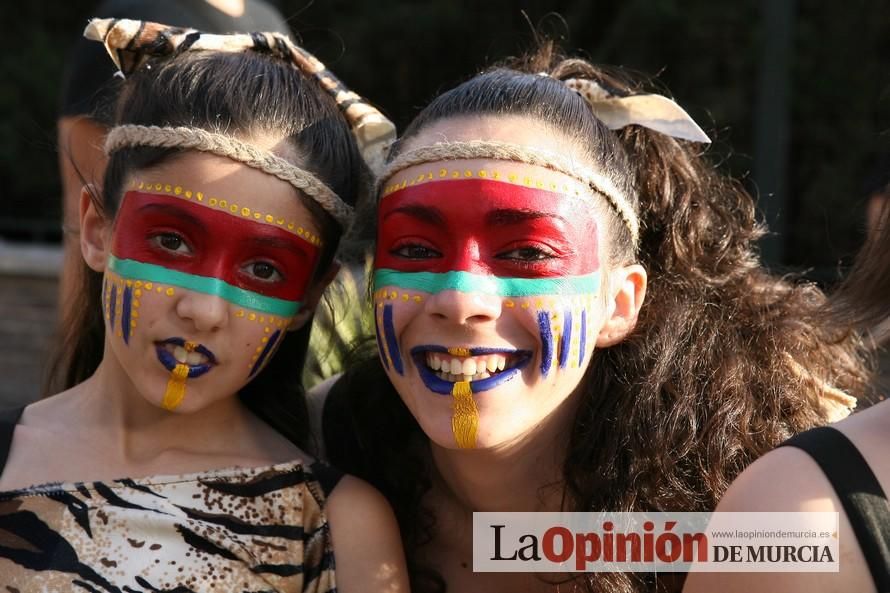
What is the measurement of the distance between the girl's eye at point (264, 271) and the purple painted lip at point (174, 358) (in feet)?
0.57

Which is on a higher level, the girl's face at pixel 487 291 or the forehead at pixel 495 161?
the forehead at pixel 495 161

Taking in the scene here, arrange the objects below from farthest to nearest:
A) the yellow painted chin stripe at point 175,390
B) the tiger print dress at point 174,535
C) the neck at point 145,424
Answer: the neck at point 145,424
the yellow painted chin stripe at point 175,390
the tiger print dress at point 174,535

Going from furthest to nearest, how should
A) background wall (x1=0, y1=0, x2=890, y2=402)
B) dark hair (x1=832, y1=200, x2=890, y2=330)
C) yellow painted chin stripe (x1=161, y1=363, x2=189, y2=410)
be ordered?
background wall (x1=0, y1=0, x2=890, y2=402)
yellow painted chin stripe (x1=161, y1=363, x2=189, y2=410)
dark hair (x1=832, y1=200, x2=890, y2=330)

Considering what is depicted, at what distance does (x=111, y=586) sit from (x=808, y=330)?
164cm

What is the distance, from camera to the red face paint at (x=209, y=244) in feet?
7.24

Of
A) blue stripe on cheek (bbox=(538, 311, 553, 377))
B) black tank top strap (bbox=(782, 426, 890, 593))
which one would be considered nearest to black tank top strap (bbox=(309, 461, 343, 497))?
blue stripe on cheek (bbox=(538, 311, 553, 377))

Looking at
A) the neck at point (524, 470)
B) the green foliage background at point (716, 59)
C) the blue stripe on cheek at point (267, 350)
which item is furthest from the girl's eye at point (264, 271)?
the green foliage background at point (716, 59)

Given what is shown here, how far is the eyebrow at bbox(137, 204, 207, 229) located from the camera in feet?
7.24

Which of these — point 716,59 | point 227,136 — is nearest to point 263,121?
point 227,136

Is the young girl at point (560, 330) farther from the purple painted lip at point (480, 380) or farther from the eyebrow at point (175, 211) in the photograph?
the eyebrow at point (175, 211)

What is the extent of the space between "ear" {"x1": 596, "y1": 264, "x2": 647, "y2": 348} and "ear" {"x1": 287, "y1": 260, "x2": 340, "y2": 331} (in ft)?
1.89

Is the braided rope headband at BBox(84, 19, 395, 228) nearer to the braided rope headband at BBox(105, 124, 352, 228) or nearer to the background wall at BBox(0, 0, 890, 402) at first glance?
the braided rope headband at BBox(105, 124, 352, 228)

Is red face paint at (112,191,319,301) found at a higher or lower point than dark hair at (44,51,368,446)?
lower

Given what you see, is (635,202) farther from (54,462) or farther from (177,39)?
(54,462)
